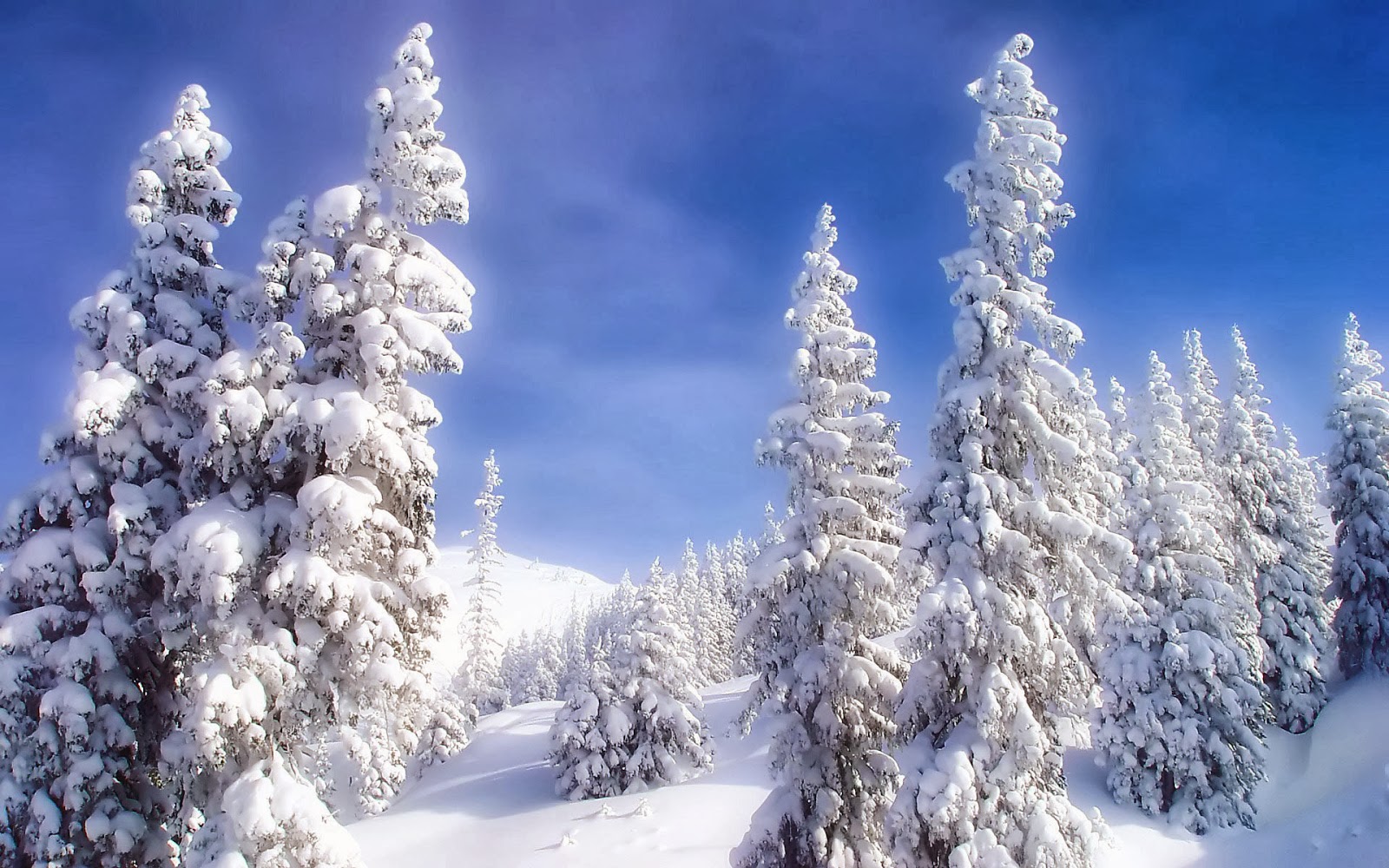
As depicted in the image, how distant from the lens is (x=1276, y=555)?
110 ft

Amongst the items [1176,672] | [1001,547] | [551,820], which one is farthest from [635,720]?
[1001,547]

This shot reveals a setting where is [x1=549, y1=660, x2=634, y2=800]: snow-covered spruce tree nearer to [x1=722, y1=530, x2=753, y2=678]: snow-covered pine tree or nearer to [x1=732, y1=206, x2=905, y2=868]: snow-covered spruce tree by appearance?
[x1=722, y1=530, x2=753, y2=678]: snow-covered pine tree

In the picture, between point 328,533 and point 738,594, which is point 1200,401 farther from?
point 328,533

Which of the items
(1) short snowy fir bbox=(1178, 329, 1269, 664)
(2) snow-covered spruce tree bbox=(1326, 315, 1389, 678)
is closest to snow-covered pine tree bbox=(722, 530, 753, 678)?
(1) short snowy fir bbox=(1178, 329, 1269, 664)

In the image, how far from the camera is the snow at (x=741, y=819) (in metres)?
24.3

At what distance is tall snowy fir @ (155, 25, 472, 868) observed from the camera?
10.7 m

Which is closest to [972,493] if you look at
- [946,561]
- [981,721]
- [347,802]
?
[946,561]

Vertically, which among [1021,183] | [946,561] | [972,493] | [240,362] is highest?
[1021,183]

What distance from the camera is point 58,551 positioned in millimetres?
11992

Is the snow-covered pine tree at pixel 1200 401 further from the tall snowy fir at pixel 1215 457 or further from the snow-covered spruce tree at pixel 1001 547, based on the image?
the snow-covered spruce tree at pixel 1001 547

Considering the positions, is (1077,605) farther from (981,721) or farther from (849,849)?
(849,849)

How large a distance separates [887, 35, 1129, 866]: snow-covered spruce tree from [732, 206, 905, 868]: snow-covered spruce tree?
140 cm

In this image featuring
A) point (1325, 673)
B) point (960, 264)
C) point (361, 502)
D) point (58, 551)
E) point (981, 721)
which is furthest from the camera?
point (1325, 673)

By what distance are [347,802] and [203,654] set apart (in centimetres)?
3704
